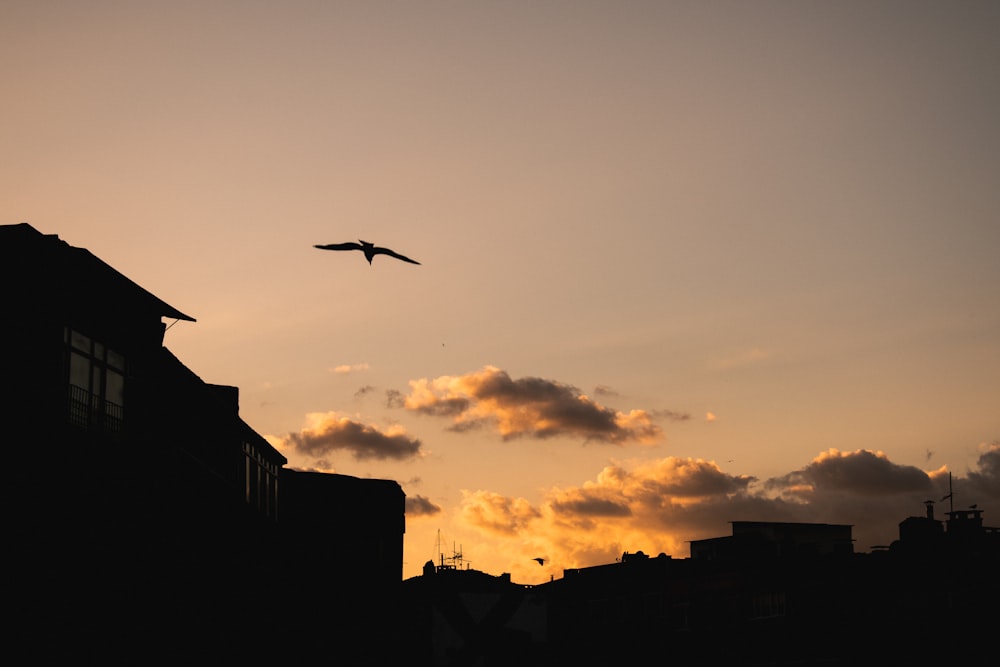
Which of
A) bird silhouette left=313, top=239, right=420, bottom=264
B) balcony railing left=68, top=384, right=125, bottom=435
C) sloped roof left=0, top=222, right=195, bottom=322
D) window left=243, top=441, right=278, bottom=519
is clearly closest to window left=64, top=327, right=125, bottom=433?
balcony railing left=68, top=384, right=125, bottom=435

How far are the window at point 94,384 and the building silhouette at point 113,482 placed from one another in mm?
61

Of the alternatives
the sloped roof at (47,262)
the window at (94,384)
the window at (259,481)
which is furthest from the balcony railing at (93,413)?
the window at (259,481)

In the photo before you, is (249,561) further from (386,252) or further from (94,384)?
(386,252)

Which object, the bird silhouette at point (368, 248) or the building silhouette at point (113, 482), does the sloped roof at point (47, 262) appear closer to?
the building silhouette at point (113, 482)

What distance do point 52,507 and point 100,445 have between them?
2.23 meters

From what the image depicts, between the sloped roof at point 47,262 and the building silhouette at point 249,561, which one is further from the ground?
the sloped roof at point 47,262

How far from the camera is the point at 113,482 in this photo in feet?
111

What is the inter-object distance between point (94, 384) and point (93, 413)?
96 centimetres

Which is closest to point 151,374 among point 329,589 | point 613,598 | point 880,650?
point 329,589

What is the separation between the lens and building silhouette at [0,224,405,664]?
1249 inches

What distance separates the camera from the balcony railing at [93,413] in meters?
33.5

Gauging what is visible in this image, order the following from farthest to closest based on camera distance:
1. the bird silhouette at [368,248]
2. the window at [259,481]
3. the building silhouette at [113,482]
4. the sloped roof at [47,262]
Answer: the window at [259,481]
the sloped roof at [47,262]
the building silhouette at [113,482]
the bird silhouette at [368,248]

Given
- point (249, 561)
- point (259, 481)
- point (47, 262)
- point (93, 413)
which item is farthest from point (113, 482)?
point (259, 481)

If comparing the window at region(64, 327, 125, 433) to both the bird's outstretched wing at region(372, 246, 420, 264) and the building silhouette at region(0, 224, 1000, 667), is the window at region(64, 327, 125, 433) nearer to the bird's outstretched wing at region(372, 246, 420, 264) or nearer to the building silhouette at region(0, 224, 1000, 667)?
the building silhouette at region(0, 224, 1000, 667)
